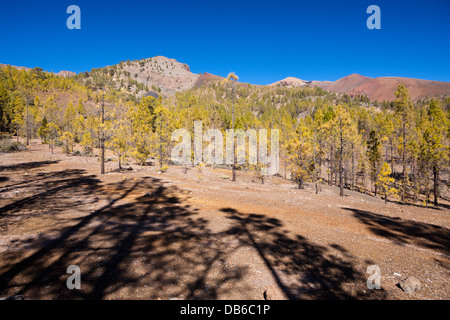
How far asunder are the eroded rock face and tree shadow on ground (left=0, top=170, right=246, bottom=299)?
4070mm

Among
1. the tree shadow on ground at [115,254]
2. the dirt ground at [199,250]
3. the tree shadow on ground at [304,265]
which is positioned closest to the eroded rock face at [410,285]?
the dirt ground at [199,250]

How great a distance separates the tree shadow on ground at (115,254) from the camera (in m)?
4.45

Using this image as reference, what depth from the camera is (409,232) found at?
10062 mm

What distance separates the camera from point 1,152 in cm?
3234

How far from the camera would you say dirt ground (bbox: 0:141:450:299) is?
471cm

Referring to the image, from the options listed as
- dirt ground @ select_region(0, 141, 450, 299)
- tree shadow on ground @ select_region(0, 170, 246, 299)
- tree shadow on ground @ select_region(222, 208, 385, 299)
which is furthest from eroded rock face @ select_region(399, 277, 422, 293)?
tree shadow on ground @ select_region(0, 170, 246, 299)

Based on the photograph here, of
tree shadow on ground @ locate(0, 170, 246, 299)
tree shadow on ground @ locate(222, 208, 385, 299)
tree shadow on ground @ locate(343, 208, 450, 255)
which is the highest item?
tree shadow on ground @ locate(0, 170, 246, 299)

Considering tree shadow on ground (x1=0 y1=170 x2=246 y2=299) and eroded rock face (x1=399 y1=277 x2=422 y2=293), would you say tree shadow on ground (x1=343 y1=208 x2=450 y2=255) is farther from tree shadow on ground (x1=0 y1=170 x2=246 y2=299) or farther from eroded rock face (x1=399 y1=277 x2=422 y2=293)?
tree shadow on ground (x1=0 y1=170 x2=246 y2=299)

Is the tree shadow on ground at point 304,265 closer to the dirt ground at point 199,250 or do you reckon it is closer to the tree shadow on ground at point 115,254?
the dirt ground at point 199,250

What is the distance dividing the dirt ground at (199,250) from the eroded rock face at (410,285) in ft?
0.40

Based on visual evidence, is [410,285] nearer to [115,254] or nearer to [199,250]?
[199,250]

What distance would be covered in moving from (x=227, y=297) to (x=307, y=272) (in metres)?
2.58

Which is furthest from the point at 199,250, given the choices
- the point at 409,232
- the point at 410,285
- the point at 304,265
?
the point at 409,232
